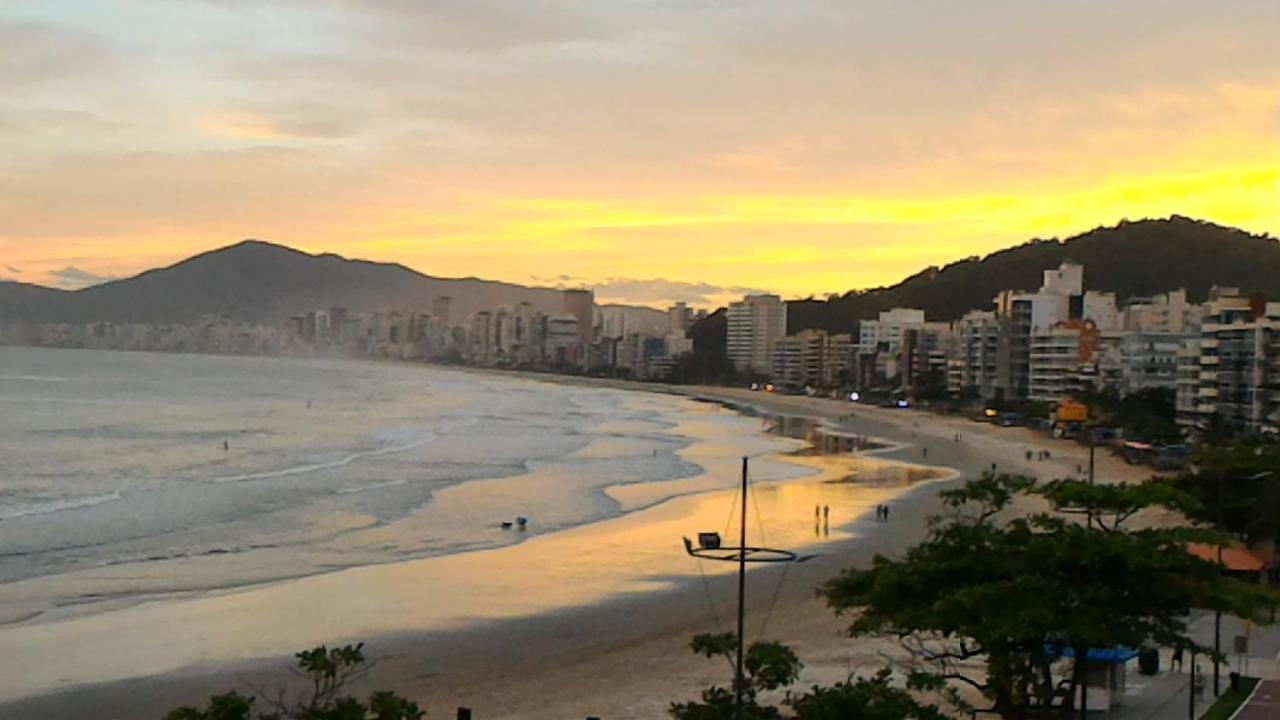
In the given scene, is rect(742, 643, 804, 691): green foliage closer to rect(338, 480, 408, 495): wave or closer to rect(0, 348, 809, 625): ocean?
rect(0, 348, 809, 625): ocean

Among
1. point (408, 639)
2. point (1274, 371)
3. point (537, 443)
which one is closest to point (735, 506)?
point (408, 639)

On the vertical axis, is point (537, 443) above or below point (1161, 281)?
below

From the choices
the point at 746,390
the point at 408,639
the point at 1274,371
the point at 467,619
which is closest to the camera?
the point at 408,639

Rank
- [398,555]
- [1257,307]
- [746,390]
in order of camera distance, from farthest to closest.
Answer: [746,390]
[1257,307]
[398,555]

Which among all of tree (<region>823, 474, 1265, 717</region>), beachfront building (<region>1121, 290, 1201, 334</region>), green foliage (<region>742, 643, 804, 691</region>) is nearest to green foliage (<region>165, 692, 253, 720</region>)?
green foliage (<region>742, 643, 804, 691</region>)

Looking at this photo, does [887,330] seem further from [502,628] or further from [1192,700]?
[1192,700]

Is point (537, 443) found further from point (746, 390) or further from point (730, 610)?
point (746, 390)
